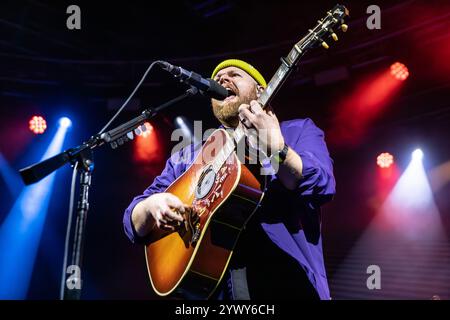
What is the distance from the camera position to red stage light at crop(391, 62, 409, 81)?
5.99m

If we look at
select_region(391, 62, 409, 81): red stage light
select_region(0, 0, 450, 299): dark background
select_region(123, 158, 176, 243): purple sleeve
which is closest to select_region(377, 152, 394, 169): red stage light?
select_region(0, 0, 450, 299): dark background

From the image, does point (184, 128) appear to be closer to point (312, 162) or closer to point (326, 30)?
point (326, 30)

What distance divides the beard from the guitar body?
459 mm

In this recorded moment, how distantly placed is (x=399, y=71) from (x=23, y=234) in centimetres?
702

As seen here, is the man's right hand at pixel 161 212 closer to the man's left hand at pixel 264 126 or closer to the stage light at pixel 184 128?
the man's left hand at pixel 264 126

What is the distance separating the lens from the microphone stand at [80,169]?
1.77 metres

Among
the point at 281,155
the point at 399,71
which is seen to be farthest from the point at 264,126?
the point at 399,71

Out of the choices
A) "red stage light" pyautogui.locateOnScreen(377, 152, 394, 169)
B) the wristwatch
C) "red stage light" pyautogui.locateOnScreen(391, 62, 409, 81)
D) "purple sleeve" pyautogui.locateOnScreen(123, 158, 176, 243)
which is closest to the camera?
the wristwatch

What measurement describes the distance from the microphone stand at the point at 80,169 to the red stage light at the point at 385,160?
17.9 ft

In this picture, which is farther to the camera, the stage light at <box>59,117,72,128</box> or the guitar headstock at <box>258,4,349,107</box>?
the stage light at <box>59,117,72,128</box>

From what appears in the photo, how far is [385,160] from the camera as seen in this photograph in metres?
6.99

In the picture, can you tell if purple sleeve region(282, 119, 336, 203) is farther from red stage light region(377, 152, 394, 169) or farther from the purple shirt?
red stage light region(377, 152, 394, 169)
